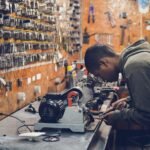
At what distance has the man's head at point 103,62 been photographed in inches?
98.7

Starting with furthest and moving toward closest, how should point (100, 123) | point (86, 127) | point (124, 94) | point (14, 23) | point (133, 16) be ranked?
1. point (133, 16)
2. point (124, 94)
3. point (14, 23)
4. point (100, 123)
5. point (86, 127)

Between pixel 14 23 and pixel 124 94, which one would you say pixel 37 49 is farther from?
pixel 124 94

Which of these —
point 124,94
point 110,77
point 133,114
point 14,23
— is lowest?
point 124,94

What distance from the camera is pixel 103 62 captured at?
8.23ft

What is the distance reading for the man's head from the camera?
2.51m

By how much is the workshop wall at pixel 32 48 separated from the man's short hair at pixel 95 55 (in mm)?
769

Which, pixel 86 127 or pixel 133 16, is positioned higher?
pixel 133 16

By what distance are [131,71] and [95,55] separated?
0.38 metres

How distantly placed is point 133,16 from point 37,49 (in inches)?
112

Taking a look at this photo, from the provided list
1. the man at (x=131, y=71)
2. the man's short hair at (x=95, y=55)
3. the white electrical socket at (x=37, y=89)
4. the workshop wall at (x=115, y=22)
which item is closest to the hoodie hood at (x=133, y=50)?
the man at (x=131, y=71)

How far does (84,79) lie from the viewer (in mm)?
4762

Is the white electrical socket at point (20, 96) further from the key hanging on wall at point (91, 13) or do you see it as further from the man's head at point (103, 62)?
the key hanging on wall at point (91, 13)

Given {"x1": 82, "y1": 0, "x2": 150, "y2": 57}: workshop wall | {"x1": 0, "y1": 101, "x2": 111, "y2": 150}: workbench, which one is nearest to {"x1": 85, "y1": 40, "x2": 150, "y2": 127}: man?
{"x1": 0, "y1": 101, "x2": 111, "y2": 150}: workbench

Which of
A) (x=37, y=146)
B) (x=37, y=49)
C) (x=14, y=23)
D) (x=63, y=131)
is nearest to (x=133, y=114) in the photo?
(x=63, y=131)
